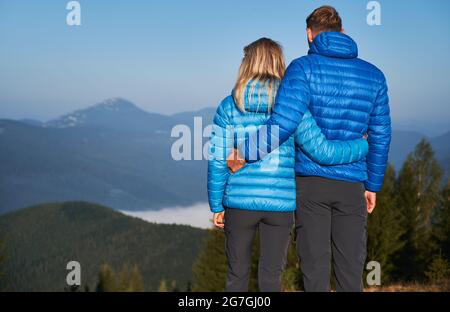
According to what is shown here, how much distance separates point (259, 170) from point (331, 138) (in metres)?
0.63

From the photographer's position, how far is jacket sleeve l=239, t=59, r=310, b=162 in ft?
14.9

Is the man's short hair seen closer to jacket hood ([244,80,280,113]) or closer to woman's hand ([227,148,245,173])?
jacket hood ([244,80,280,113])

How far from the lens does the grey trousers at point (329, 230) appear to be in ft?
15.5

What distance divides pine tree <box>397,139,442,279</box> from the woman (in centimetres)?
4842

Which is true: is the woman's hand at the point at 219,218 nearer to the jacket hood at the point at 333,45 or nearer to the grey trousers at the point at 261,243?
the grey trousers at the point at 261,243

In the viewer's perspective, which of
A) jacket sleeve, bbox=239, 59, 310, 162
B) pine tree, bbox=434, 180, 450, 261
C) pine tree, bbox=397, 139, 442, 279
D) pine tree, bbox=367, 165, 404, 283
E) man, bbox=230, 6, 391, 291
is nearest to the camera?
jacket sleeve, bbox=239, 59, 310, 162

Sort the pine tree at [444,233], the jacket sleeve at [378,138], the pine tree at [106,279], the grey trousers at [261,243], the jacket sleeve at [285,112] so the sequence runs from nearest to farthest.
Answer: the jacket sleeve at [285,112], the grey trousers at [261,243], the jacket sleeve at [378,138], the pine tree at [444,233], the pine tree at [106,279]

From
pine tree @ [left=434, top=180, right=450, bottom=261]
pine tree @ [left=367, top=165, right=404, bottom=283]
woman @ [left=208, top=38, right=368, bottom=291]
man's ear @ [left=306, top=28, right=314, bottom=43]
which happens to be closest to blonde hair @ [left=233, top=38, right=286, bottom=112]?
woman @ [left=208, top=38, right=368, bottom=291]

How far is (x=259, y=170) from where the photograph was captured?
4766 mm

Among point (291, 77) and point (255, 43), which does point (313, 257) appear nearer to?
point (291, 77)

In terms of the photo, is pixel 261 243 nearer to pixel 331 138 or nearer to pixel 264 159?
pixel 264 159

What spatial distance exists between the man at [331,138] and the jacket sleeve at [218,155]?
0.42ft
